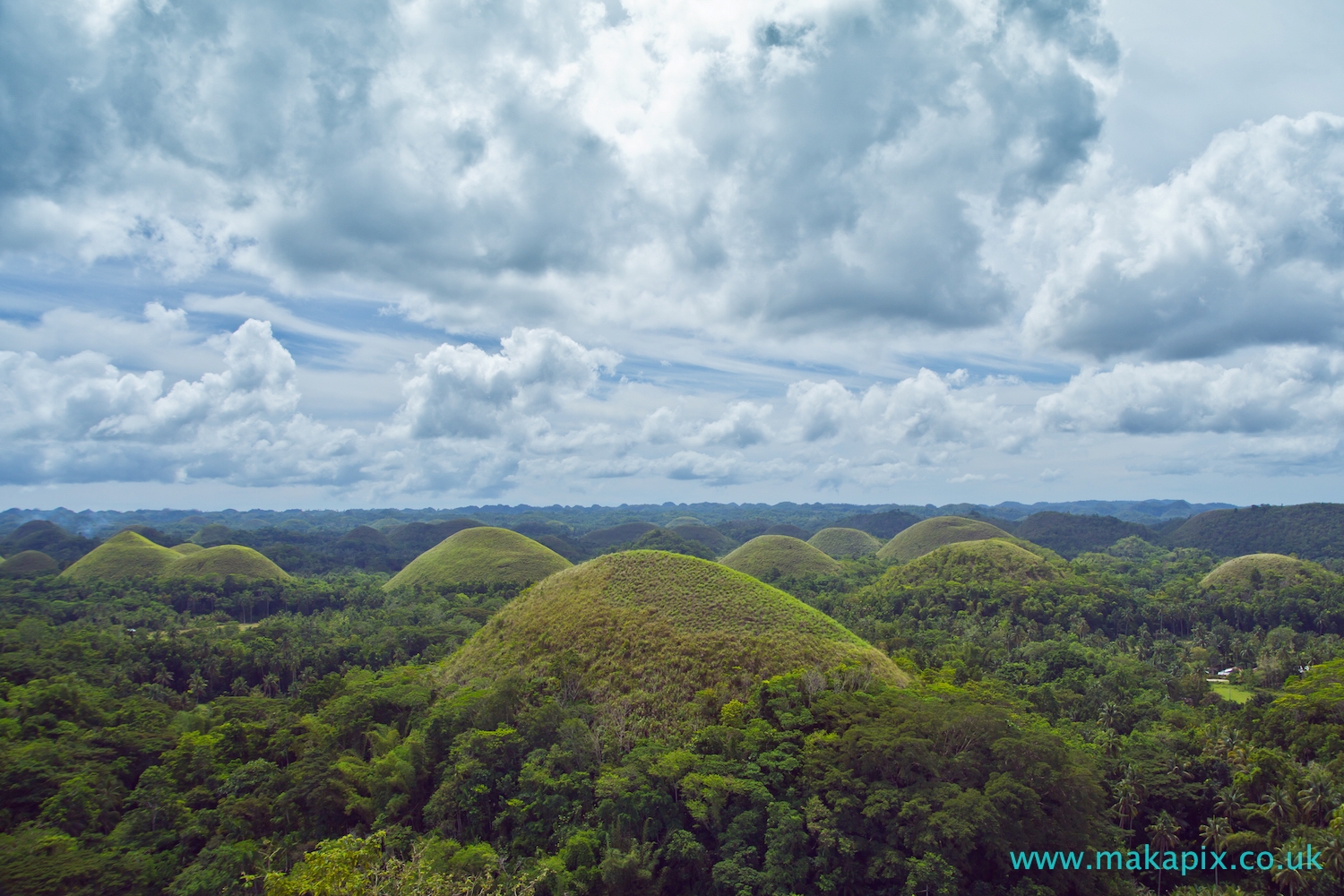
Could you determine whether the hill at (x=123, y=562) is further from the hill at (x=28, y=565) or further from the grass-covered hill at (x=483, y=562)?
the grass-covered hill at (x=483, y=562)

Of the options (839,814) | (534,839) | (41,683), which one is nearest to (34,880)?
(534,839)

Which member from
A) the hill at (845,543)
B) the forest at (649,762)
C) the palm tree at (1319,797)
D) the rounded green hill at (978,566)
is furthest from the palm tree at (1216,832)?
the hill at (845,543)

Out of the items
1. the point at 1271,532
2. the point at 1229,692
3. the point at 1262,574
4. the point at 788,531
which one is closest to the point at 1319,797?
the point at 1229,692

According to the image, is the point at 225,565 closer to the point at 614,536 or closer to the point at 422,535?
the point at 422,535

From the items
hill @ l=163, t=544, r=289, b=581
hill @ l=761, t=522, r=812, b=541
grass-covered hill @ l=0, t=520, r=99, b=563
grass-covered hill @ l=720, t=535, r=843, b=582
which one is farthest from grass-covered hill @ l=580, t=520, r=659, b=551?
grass-covered hill @ l=0, t=520, r=99, b=563

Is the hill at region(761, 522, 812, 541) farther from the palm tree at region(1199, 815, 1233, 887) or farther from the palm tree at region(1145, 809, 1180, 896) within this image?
the palm tree at region(1199, 815, 1233, 887)
